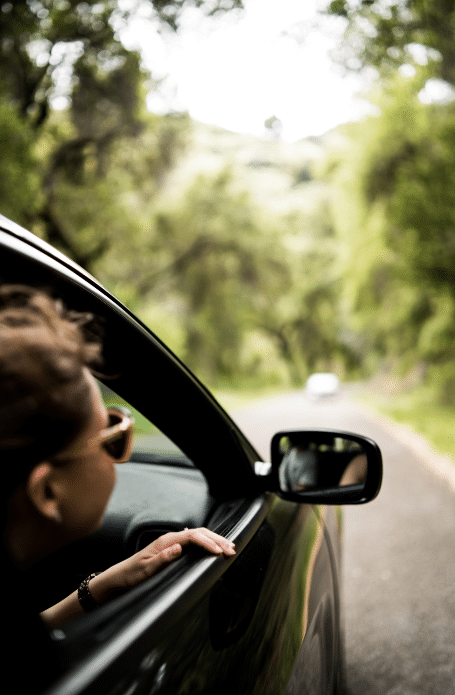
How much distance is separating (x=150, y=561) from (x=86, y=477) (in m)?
0.41

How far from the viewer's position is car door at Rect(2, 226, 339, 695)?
2.86ft

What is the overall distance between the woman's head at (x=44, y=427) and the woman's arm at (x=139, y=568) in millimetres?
309

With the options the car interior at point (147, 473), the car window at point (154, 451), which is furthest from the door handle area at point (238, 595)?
the car window at point (154, 451)

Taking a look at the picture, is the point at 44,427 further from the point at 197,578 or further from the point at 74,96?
the point at 74,96

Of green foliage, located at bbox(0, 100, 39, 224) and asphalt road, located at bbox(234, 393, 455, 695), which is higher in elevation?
green foliage, located at bbox(0, 100, 39, 224)

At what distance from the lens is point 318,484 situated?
6.84 ft

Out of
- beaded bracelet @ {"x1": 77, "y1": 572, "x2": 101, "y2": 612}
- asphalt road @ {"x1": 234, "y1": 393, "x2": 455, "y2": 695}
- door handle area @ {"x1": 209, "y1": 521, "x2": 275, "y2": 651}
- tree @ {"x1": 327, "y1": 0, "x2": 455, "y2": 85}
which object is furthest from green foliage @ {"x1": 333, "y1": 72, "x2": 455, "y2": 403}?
beaded bracelet @ {"x1": 77, "y1": 572, "x2": 101, "y2": 612}

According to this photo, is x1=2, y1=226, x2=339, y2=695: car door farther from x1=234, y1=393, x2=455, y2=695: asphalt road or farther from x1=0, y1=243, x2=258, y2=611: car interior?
x1=234, y1=393, x2=455, y2=695: asphalt road

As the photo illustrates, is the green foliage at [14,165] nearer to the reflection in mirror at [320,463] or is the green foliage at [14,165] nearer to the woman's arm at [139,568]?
the reflection in mirror at [320,463]

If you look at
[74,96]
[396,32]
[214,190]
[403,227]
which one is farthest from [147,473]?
[214,190]

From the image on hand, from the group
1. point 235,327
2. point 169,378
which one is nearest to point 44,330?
point 169,378

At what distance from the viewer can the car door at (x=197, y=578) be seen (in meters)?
0.87

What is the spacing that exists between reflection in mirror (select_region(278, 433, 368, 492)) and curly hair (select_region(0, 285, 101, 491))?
105cm

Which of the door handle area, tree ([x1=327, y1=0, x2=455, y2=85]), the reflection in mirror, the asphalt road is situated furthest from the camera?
tree ([x1=327, y1=0, x2=455, y2=85])
